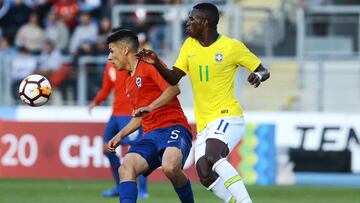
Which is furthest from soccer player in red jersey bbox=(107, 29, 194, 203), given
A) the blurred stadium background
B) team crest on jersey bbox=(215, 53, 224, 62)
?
the blurred stadium background

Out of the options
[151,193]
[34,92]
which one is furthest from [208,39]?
[151,193]

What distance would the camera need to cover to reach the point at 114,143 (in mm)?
11438

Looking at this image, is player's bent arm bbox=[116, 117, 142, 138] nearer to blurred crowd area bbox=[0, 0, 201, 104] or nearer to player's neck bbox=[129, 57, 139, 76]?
player's neck bbox=[129, 57, 139, 76]

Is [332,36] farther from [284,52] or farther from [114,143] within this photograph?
[114,143]

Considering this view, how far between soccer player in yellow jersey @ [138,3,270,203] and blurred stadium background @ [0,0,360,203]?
3.92 meters

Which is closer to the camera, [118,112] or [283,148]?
[118,112]

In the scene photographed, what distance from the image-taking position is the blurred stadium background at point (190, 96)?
19.4m

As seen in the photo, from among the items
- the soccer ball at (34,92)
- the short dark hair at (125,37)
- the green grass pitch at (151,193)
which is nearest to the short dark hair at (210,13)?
the short dark hair at (125,37)

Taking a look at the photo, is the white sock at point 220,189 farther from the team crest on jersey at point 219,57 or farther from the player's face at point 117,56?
the player's face at point 117,56

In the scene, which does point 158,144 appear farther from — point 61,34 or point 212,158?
point 61,34

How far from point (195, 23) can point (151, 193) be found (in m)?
5.74

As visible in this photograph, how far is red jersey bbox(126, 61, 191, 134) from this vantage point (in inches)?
456

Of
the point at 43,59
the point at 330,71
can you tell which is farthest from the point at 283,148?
the point at 43,59

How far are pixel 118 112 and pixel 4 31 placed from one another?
10057mm
